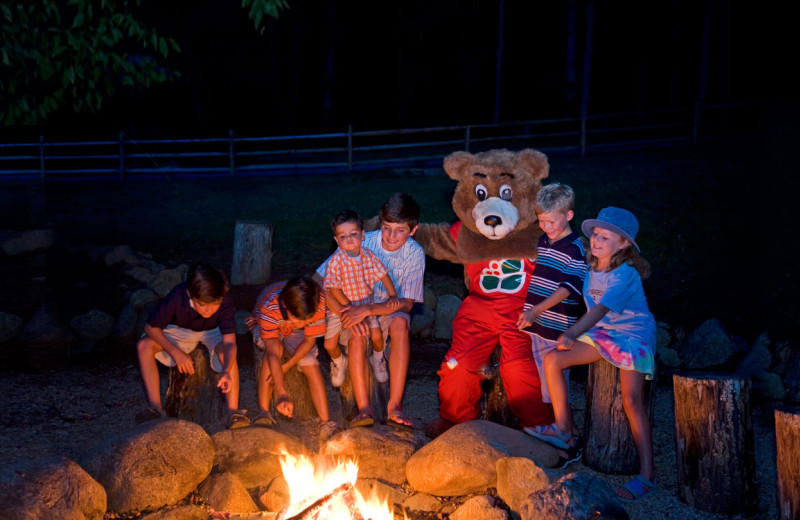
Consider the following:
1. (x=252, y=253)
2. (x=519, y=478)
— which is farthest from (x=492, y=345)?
(x=252, y=253)

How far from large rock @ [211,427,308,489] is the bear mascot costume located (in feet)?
3.41

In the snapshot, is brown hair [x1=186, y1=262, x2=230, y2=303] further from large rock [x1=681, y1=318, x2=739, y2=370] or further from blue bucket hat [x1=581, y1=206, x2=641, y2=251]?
large rock [x1=681, y1=318, x2=739, y2=370]

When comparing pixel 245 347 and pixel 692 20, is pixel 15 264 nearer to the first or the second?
pixel 245 347

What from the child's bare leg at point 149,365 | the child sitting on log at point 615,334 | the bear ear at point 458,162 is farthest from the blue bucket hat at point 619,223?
the child's bare leg at point 149,365

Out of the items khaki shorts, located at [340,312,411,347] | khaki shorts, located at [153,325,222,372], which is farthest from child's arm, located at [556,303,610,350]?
khaki shorts, located at [153,325,222,372]

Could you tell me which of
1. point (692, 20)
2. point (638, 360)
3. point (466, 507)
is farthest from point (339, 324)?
point (692, 20)

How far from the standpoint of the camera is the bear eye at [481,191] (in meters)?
5.06

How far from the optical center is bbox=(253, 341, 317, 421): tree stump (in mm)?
5094

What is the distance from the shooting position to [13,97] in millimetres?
6293

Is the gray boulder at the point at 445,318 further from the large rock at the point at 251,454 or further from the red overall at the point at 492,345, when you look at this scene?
the large rock at the point at 251,454

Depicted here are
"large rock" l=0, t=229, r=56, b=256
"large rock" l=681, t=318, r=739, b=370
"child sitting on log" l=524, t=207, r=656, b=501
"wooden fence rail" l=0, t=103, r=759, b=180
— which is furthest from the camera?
"wooden fence rail" l=0, t=103, r=759, b=180

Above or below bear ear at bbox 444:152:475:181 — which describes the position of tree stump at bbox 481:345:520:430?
below

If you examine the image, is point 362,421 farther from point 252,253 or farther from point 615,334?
point 252,253

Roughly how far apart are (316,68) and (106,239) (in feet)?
68.1
